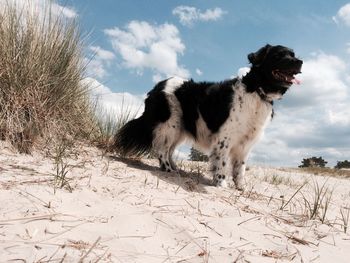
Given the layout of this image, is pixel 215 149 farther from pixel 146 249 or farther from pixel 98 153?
pixel 146 249

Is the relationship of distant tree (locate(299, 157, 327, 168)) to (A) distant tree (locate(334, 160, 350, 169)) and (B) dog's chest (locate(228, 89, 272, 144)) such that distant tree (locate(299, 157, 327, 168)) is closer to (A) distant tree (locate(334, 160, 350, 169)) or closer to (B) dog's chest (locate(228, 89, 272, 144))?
(A) distant tree (locate(334, 160, 350, 169))

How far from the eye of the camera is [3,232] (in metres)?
2.36

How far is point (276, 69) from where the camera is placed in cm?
515

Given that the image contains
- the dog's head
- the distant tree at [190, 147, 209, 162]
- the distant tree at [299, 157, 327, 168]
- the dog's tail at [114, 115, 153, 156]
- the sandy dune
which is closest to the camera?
the sandy dune

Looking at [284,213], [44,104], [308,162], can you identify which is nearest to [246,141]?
[284,213]

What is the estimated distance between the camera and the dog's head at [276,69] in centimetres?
509

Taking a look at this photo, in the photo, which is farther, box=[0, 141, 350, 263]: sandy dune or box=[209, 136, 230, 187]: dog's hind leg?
box=[209, 136, 230, 187]: dog's hind leg

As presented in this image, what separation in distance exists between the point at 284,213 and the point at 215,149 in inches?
58.9

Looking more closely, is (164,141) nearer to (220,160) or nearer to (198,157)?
(220,160)

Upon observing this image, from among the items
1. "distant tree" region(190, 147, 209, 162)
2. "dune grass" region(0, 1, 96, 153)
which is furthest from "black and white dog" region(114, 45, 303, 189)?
"distant tree" region(190, 147, 209, 162)

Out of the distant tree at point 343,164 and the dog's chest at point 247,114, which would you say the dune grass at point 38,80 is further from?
the distant tree at point 343,164

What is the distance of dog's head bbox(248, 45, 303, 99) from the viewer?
5.09 metres

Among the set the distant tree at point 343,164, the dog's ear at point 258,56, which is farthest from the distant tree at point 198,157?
the distant tree at point 343,164

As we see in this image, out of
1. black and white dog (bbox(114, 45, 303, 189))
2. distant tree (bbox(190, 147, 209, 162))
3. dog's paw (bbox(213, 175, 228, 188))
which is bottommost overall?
dog's paw (bbox(213, 175, 228, 188))
